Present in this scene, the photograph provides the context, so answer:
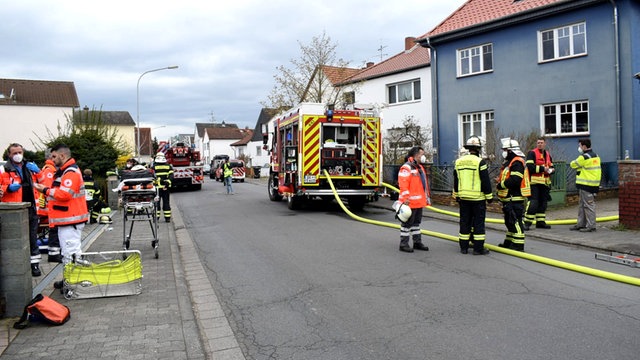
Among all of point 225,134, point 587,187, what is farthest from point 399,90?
point 225,134

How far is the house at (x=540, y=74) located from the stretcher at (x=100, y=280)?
13.5 m

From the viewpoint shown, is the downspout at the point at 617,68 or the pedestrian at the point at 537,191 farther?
the downspout at the point at 617,68

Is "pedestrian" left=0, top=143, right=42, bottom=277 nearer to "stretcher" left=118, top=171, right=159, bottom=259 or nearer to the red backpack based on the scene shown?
"stretcher" left=118, top=171, right=159, bottom=259

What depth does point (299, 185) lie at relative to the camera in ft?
46.9

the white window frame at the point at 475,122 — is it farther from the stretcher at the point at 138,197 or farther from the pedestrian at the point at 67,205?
the pedestrian at the point at 67,205

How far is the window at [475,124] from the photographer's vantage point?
859 inches

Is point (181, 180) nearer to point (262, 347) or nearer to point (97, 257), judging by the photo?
point (97, 257)

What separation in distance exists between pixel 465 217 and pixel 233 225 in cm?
600

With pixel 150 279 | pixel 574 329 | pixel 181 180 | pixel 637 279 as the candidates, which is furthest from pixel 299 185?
pixel 181 180

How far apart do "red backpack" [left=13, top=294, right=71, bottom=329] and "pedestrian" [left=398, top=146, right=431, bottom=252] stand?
5151mm

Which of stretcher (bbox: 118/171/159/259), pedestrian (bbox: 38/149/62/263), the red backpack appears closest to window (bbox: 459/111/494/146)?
stretcher (bbox: 118/171/159/259)

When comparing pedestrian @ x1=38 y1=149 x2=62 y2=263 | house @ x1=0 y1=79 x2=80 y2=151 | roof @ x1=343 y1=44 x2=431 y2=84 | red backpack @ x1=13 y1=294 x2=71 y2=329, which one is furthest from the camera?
house @ x1=0 y1=79 x2=80 y2=151

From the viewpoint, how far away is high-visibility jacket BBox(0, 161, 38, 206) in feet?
24.9

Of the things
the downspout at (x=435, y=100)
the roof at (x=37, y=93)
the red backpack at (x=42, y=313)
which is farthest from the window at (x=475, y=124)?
the roof at (x=37, y=93)
